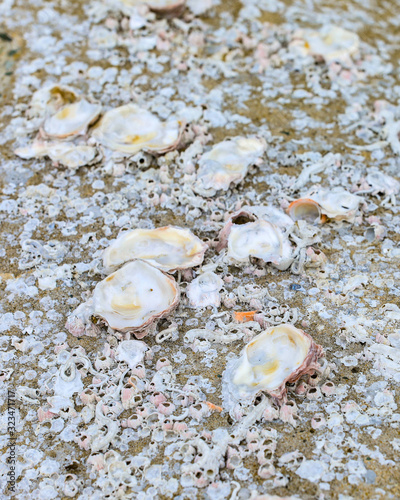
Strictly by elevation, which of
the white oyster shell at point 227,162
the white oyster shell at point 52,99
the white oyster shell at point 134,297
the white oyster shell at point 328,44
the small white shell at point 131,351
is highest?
the white oyster shell at point 328,44

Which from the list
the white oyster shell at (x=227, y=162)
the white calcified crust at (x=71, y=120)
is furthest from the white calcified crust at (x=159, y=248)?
the white calcified crust at (x=71, y=120)

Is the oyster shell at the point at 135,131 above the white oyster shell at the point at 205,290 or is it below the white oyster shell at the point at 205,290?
above

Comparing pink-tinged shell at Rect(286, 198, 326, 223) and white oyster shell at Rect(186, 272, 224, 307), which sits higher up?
pink-tinged shell at Rect(286, 198, 326, 223)

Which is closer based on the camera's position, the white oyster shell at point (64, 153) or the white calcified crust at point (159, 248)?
the white calcified crust at point (159, 248)

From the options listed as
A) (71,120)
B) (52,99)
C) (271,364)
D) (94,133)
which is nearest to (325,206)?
(271,364)

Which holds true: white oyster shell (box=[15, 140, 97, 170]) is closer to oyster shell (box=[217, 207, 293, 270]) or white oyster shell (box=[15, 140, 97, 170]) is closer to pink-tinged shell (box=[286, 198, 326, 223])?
oyster shell (box=[217, 207, 293, 270])

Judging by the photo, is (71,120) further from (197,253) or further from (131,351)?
(131,351)

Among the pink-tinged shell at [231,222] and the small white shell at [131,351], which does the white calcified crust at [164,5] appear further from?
the small white shell at [131,351]

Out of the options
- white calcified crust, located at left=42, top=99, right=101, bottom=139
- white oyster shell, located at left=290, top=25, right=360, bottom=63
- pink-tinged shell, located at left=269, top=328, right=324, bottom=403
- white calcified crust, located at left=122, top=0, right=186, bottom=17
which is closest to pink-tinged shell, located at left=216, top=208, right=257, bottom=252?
pink-tinged shell, located at left=269, top=328, right=324, bottom=403
